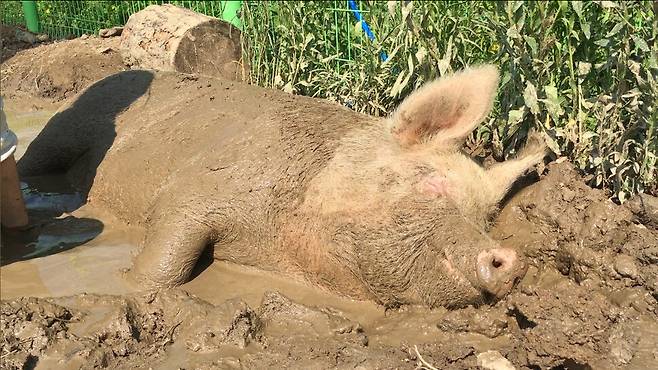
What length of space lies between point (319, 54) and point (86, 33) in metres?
5.02

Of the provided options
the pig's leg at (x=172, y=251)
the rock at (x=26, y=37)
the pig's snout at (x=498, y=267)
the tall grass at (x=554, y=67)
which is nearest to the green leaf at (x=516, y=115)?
the tall grass at (x=554, y=67)

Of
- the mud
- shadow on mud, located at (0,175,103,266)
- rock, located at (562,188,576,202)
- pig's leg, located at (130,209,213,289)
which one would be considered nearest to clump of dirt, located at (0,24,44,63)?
the mud

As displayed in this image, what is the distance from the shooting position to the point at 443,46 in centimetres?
445

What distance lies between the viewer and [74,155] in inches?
191

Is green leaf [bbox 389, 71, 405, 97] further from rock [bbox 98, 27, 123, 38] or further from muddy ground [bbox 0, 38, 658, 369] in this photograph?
rock [bbox 98, 27, 123, 38]

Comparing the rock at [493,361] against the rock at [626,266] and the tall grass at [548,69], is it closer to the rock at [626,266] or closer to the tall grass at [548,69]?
the rock at [626,266]

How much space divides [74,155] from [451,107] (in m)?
2.72

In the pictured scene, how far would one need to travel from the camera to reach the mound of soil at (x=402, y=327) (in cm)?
286

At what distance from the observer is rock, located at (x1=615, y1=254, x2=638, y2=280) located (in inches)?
128

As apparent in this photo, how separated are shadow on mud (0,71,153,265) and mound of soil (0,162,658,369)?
3.80 feet

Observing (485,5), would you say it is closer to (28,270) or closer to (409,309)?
(409,309)

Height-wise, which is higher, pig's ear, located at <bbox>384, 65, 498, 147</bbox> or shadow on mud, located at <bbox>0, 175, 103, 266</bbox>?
pig's ear, located at <bbox>384, 65, 498, 147</bbox>

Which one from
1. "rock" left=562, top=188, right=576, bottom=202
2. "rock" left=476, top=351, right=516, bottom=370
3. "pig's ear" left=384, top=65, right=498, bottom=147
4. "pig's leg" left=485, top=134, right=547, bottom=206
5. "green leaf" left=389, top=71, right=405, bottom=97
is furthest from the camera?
"green leaf" left=389, top=71, right=405, bottom=97

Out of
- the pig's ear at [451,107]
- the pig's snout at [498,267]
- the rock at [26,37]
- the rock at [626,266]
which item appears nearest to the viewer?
the pig's snout at [498,267]
